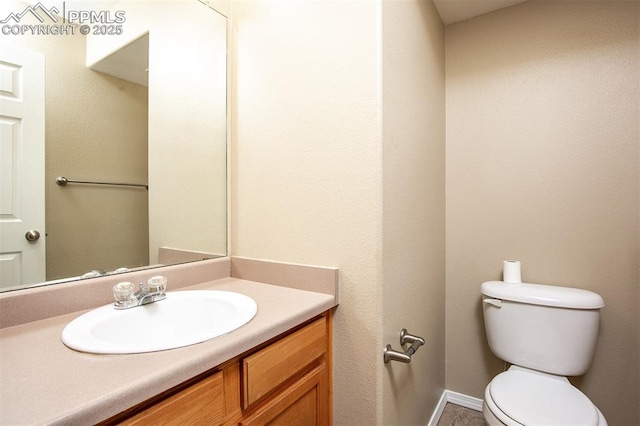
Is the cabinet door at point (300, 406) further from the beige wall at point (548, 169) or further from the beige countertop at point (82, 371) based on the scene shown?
the beige wall at point (548, 169)

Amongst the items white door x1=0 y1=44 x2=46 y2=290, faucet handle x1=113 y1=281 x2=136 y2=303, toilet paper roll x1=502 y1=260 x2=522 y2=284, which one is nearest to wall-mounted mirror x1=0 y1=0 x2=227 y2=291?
white door x1=0 y1=44 x2=46 y2=290

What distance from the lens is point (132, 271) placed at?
3.49 feet

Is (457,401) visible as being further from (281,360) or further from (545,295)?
(281,360)

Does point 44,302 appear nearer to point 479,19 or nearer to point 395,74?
point 395,74

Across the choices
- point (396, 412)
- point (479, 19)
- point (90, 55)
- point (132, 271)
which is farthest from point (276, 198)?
point (479, 19)

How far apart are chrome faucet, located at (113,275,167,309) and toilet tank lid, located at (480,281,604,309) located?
4.76 ft

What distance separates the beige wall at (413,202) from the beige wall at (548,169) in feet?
0.41

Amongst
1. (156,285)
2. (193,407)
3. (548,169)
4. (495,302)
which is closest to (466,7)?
(548,169)

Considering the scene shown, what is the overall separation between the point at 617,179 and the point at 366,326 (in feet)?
4.54

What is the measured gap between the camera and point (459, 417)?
1690 millimetres

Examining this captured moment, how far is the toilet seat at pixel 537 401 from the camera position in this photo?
106 centimetres

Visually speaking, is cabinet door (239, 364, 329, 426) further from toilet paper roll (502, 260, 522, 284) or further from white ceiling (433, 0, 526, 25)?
white ceiling (433, 0, 526, 25)

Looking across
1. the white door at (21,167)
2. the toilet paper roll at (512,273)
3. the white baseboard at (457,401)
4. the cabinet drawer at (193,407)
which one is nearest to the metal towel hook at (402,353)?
the cabinet drawer at (193,407)

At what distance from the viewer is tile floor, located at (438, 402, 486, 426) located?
1637mm
